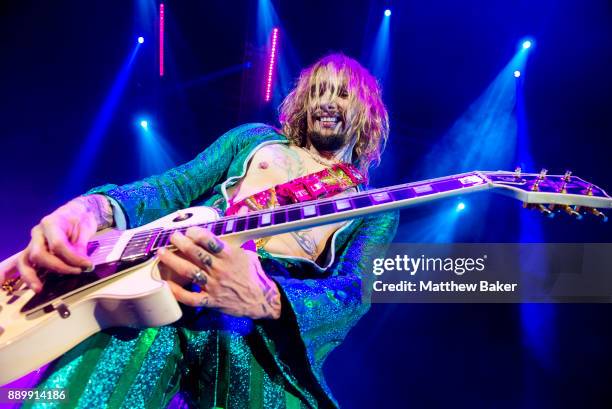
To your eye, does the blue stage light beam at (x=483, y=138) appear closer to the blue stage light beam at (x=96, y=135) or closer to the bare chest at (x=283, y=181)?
the bare chest at (x=283, y=181)

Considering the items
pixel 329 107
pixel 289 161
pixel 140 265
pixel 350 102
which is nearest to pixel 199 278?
pixel 140 265

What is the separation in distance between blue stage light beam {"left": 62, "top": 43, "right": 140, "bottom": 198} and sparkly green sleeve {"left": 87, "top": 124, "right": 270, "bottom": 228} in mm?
2768

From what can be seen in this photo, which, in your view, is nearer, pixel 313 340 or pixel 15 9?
pixel 313 340

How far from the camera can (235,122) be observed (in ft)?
16.9

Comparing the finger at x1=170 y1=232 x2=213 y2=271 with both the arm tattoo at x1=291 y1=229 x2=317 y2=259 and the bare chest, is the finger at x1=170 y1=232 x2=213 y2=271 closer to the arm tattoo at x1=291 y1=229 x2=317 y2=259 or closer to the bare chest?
the bare chest

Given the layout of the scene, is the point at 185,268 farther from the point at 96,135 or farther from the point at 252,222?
the point at 96,135

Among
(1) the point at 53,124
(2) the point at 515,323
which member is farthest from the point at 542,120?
(1) the point at 53,124

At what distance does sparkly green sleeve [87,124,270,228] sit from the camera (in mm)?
1801

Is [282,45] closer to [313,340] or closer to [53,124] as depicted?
[53,124]

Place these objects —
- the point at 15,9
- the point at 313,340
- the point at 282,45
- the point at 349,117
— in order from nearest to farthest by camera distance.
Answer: the point at 313,340 → the point at 349,117 → the point at 15,9 → the point at 282,45

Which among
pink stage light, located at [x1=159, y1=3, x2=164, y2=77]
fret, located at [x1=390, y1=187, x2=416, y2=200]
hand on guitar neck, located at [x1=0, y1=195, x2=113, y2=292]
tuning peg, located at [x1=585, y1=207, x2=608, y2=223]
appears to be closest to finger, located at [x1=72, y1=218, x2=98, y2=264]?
hand on guitar neck, located at [x1=0, y1=195, x2=113, y2=292]

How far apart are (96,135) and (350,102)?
3332mm

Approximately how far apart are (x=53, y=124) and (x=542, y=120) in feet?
18.7

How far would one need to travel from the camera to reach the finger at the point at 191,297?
127 centimetres
